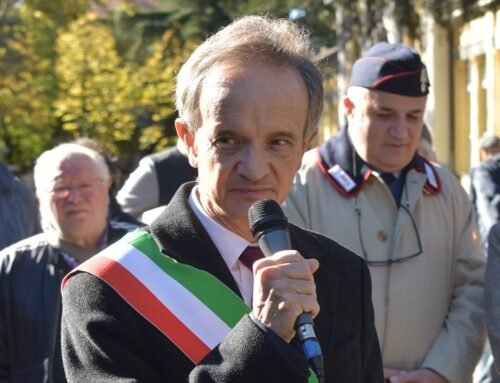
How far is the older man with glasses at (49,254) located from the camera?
498 centimetres

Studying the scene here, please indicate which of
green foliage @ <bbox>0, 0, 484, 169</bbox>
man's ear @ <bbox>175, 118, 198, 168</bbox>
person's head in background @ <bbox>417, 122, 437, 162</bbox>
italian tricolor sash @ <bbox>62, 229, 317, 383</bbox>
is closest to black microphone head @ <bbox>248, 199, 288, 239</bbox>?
italian tricolor sash @ <bbox>62, 229, 317, 383</bbox>

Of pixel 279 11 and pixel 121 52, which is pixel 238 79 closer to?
pixel 279 11

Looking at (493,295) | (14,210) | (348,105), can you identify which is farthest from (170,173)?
(493,295)

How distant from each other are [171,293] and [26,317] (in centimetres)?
239

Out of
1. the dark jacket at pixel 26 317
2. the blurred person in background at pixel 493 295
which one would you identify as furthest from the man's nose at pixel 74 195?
the blurred person in background at pixel 493 295

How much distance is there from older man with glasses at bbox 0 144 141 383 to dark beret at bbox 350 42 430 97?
57.3 inches

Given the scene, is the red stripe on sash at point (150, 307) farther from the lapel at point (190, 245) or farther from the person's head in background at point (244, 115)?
the person's head in background at point (244, 115)

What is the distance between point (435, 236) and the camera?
4.84 metres

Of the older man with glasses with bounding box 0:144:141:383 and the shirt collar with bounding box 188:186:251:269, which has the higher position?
the shirt collar with bounding box 188:186:251:269

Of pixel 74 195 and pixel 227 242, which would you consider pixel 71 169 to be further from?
pixel 227 242

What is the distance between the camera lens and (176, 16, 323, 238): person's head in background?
285cm

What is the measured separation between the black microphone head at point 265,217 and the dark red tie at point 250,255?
25 cm

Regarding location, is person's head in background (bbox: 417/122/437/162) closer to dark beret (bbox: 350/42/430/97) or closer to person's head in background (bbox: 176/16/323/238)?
dark beret (bbox: 350/42/430/97)

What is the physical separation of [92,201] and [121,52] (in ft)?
143
